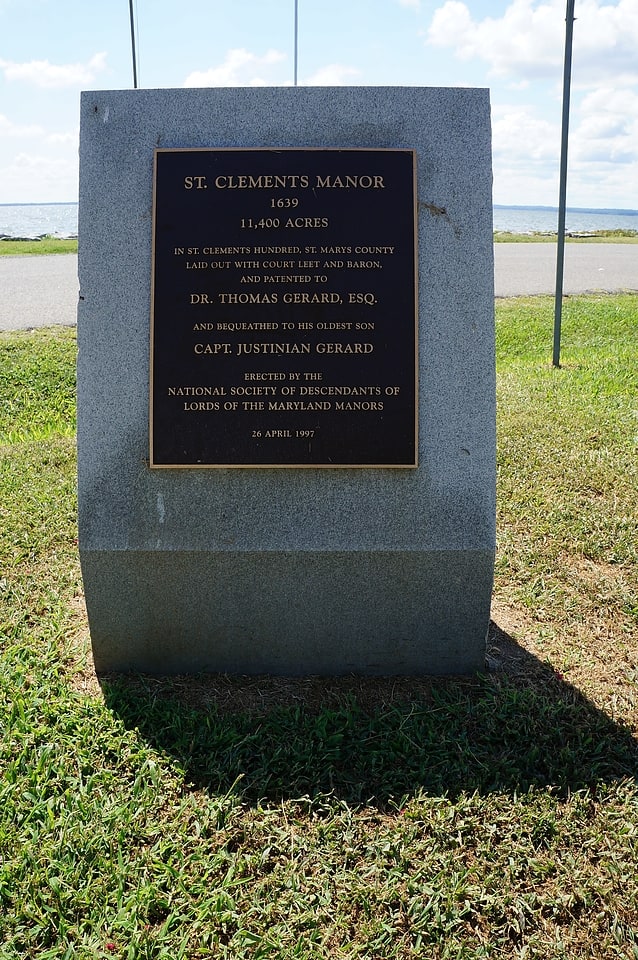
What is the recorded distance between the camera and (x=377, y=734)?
2.87 metres

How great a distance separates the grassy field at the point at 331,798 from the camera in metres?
2.18

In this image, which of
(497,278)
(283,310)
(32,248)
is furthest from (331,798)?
(32,248)

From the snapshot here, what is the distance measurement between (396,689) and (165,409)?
134 centimetres

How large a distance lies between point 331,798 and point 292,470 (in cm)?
112

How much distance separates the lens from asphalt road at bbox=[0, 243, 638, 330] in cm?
1075

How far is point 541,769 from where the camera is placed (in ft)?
9.02

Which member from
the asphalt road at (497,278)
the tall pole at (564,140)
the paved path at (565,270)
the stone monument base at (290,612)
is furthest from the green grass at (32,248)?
the stone monument base at (290,612)

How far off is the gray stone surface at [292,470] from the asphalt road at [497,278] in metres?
7.16

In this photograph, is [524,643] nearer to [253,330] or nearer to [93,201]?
[253,330]

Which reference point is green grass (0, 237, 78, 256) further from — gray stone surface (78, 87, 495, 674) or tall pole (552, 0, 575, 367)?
gray stone surface (78, 87, 495, 674)

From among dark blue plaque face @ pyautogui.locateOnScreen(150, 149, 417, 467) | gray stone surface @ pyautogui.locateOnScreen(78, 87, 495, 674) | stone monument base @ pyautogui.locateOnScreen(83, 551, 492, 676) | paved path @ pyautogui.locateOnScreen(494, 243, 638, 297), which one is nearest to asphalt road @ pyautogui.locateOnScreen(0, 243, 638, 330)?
paved path @ pyautogui.locateOnScreen(494, 243, 638, 297)

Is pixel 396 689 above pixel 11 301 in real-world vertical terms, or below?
below

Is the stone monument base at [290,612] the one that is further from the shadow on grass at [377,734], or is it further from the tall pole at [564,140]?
the tall pole at [564,140]

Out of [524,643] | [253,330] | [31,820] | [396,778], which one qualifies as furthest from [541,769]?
[253,330]
